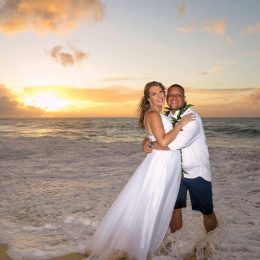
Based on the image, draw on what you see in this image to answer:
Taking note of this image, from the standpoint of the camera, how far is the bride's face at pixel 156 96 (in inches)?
175

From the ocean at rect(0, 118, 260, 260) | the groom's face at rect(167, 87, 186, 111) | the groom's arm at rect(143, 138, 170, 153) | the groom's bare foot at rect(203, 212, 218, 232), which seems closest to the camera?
the groom's arm at rect(143, 138, 170, 153)

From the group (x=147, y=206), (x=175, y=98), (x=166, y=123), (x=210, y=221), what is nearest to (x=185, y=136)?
(x=166, y=123)

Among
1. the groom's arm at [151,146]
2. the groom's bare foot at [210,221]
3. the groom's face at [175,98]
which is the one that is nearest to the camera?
the groom's arm at [151,146]

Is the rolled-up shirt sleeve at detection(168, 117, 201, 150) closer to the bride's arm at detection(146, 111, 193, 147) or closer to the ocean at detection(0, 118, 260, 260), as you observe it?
the bride's arm at detection(146, 111, 193, 147)

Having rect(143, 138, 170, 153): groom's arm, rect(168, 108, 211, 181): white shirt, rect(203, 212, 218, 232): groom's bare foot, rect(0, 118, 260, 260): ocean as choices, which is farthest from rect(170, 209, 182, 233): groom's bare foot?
rect(143, 138, 170, 153): groom's arm

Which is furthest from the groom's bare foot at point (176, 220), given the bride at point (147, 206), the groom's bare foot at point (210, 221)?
the bride at point (147, 206)

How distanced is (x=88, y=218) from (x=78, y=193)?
214cm

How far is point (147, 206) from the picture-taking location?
4105mm

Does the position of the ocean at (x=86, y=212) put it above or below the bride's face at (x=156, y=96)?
below

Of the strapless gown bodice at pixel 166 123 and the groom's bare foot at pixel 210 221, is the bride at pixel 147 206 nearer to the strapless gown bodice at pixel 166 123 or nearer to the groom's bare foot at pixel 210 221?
the strapless gown bodice at pixel 166 123

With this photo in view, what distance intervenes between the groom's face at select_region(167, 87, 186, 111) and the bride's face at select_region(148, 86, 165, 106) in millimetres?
114

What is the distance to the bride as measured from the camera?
4023 mm

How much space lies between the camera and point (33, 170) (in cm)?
1227

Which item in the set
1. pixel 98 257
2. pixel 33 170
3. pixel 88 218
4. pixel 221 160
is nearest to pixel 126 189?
pixel 98 257
